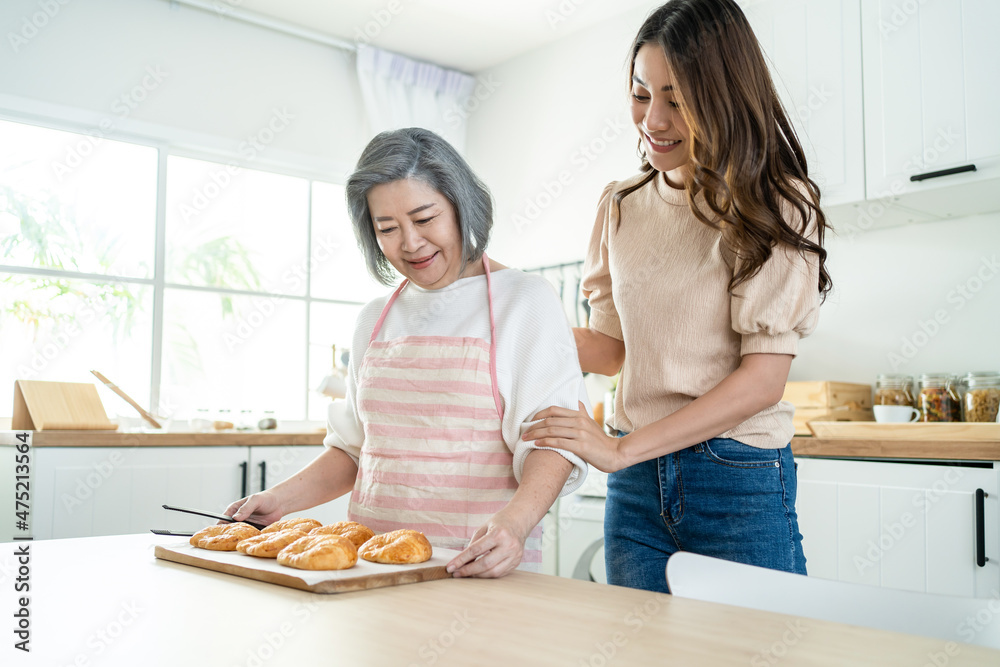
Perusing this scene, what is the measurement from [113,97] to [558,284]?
2.13 meters

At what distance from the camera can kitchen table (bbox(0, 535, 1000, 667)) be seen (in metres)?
0.61

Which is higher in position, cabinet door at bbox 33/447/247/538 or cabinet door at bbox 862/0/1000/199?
cabinet door at bbox 862/0/1000/199

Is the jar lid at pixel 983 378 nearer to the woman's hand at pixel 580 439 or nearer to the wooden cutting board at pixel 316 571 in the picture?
the woman's hand at pixel 580 439

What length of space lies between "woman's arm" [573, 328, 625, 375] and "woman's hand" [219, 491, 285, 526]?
0.54 meters

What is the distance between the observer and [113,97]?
347 centimetres

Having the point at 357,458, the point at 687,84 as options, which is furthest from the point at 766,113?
the point at 357,458

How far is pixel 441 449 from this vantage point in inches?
45.7

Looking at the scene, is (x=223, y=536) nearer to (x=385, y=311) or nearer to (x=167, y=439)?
(x=385, y=311)

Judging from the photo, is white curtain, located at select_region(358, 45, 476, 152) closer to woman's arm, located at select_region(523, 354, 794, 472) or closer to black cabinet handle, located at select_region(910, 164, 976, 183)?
black cabinet handle, located at select_region(910, 164, 976, 183)

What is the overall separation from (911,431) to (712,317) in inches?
52.7

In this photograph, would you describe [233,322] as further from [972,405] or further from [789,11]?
[972,405]

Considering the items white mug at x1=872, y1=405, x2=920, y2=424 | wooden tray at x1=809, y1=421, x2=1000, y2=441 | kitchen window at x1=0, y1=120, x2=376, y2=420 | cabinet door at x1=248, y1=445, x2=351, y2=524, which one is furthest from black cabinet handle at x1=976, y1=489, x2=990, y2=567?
kitchen window at x1=0, y1=120, x2=376, y2=420

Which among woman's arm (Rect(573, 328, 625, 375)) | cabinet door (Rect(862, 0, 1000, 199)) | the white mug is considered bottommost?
the white mug

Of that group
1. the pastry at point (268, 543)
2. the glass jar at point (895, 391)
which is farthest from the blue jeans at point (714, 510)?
the glass jar at point (895, 391)
